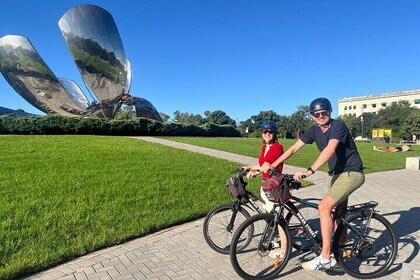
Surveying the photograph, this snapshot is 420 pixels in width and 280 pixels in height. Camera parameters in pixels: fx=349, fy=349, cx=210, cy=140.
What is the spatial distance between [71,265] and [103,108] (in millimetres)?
37982

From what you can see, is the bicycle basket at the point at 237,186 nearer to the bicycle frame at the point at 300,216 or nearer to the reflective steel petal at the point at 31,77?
the bicycle frame at the point at 300,216

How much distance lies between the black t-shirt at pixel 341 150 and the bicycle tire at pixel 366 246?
21.5 inches

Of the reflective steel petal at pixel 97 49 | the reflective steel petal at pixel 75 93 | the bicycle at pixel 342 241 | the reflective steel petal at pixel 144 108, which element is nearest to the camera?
the bicycle at pixel 342 241

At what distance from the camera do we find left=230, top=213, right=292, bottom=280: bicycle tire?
11.7 feet

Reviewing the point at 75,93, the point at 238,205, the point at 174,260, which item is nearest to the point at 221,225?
the point at 238,205

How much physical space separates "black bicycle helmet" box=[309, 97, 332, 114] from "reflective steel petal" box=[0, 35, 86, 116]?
37.6 meters

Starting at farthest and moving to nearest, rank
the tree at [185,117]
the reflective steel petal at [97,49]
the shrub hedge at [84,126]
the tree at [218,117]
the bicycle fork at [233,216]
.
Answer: the tree at [218,117] < the tree at [185,117] < the reflective steel petal at [97,49] < the shrub hedge at [84,126] < the bicycle fork at [233,216]

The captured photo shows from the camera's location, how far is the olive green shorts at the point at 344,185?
3.54 metres

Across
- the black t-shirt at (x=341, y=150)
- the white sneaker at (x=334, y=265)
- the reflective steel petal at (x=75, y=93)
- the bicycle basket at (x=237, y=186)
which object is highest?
the reflective steel petal at (x=75, y=93)

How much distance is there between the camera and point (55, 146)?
44.7 ft

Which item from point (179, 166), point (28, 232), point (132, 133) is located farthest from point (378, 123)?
point (28, 232)

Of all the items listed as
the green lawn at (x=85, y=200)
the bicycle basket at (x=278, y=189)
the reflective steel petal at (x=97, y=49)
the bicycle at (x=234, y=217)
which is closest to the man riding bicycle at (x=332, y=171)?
the bicycle basket at (x=278, y=189)

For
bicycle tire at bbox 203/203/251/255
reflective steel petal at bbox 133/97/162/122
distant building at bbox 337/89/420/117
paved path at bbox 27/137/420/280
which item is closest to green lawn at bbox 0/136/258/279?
paved path at bbox 27/137/420/280

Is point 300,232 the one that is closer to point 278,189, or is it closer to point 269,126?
point 278,189
